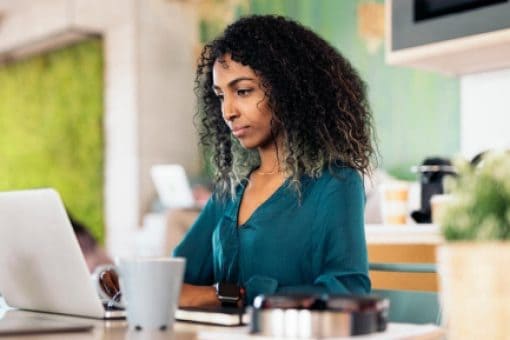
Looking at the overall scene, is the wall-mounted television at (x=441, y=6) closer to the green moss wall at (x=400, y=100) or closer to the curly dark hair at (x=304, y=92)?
the curly dark hair at (x=304, y=92)

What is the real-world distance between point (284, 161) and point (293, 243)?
0.17m

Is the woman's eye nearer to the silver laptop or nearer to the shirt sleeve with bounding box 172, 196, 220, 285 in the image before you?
the shirt sleeve with bounding box 172, 196, 220, 285

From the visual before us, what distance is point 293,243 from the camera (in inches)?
57.1

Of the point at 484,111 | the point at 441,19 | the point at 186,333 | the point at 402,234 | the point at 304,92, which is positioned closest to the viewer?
the point at 186,333

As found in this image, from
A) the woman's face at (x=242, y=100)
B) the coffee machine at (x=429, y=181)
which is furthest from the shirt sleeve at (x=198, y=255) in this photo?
the coffee machine at (x=429, y=181)

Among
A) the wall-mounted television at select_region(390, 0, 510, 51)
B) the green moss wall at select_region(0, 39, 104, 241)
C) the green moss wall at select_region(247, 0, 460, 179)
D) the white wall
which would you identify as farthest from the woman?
the green moss wall at select_region(0, 39, 104, 241)

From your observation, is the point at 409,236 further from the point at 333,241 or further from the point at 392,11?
the point at 333,241

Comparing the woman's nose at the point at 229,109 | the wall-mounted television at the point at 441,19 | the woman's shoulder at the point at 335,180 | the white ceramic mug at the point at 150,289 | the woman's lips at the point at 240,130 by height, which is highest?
the wall-mounted television at the point at 441,19

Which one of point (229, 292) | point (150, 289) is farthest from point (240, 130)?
point (150, 289)

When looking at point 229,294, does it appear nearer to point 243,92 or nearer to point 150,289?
point 150,289

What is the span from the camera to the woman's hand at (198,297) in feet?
4.14

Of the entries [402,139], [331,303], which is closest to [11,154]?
[402,139]

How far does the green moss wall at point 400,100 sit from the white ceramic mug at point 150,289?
3110 mm

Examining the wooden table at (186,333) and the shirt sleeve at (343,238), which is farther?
the shirt sleeve at (343,238)
